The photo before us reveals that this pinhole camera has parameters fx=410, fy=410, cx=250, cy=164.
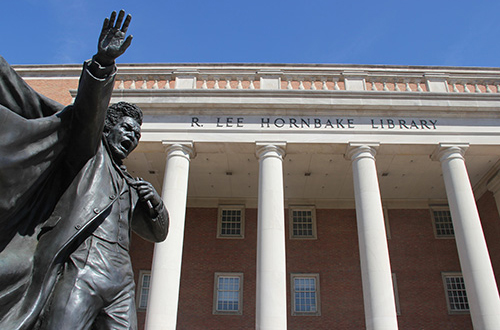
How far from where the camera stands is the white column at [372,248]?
51.5 feet

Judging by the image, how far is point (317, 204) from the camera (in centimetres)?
2773

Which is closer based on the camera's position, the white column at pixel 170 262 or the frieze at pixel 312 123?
the white column at pixel 170 262

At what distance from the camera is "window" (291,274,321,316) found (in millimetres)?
24734

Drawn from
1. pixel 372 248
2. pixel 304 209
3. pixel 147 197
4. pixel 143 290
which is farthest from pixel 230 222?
pixel 147 197

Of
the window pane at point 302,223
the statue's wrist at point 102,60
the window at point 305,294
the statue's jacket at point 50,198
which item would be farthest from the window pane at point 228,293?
the statue's wrist at point 102,60

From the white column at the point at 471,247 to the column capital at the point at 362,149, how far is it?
3238mm

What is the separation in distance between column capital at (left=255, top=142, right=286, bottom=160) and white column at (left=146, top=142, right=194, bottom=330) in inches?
138

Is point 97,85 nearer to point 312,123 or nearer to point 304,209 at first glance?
point 312,123

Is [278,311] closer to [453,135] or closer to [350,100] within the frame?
[350,100]

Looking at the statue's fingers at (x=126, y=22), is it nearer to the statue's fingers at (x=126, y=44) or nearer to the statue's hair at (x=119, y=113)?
the statue's fingers at (x=126, y=44)

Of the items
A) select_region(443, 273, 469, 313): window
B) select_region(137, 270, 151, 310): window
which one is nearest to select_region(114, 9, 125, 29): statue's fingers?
select_region(137, 270, 151, 310): window

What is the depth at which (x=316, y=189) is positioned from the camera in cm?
2609

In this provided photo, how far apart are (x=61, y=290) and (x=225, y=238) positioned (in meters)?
24.6

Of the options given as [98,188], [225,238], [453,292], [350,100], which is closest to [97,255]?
[98,188]
